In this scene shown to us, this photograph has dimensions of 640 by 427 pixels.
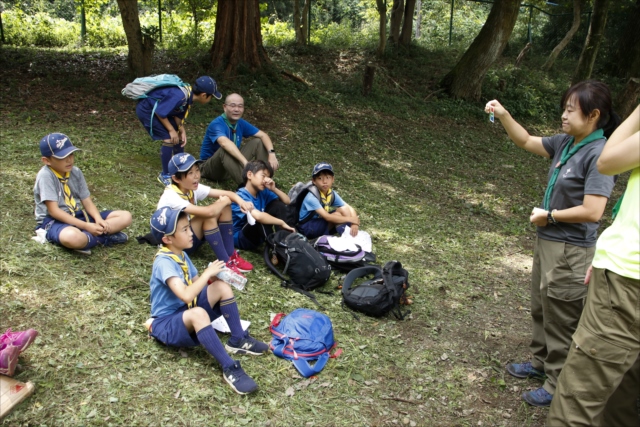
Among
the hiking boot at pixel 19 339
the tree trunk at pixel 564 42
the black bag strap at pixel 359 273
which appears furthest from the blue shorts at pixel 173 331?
the tree trunk at pixel 564 42

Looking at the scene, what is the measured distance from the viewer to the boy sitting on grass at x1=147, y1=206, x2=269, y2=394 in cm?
307

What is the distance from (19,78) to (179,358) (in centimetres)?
843

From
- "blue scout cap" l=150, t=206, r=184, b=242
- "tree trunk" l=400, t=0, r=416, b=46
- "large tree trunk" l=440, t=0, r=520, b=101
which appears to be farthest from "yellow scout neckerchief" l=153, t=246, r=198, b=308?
"tree trunk" l=400, t=0, r=416, b=46

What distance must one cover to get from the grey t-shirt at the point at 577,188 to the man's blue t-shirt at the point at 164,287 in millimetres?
2332

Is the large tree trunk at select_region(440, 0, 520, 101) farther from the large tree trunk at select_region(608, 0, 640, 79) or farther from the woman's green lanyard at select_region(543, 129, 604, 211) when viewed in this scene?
the woman's green lanyard at select_region(543, 129, 604, 211)

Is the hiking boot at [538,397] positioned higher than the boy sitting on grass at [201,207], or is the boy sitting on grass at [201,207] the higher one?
the boy sitting on grass at [201,207]

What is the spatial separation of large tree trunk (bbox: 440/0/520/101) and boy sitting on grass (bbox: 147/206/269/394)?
10.2 m

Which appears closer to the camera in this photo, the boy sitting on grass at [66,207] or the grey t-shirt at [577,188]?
the grey t-shirt at [577,188]

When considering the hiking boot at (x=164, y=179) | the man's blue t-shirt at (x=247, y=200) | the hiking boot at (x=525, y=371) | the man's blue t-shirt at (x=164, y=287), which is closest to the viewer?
the man's blue t-shirt at (x=164, y=287)

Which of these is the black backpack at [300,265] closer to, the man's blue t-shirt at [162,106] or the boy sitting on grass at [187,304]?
→ the boy sitting on grass at [187,304]

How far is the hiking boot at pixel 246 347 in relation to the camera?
343 centimetres

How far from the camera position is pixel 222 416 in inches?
113

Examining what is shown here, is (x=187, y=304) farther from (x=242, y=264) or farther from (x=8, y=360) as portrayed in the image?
(x=242, y=264)

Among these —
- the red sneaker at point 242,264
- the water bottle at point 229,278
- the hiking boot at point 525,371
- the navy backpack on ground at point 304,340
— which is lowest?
the hiking boot at point 525,371
